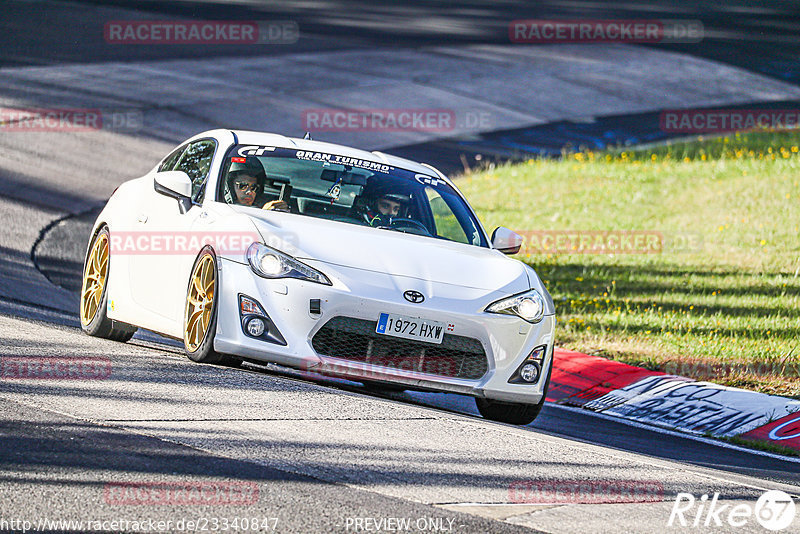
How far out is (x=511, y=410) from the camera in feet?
27.1

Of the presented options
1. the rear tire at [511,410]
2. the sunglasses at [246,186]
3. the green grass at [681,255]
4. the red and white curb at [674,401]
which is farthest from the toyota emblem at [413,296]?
the green grass at [681,255]

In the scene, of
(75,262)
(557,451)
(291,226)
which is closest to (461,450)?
(557,451)

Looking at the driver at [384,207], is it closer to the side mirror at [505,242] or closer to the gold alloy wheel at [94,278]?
the side mirror at [505,242]

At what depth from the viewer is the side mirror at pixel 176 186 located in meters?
8.34

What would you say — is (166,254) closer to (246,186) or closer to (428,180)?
(246,186)

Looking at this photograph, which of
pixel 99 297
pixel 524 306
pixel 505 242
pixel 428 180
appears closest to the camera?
pixel 524 306

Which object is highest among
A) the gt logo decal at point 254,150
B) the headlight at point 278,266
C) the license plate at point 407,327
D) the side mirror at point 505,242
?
the gt logo decal at point 254,150

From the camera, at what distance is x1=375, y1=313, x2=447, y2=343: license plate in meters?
7.46

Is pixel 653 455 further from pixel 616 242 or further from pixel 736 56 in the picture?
pixel 736 56

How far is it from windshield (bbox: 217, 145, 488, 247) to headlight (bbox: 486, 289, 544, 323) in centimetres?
103

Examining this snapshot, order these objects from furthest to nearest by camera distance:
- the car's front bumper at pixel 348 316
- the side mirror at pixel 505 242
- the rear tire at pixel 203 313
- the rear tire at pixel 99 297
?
the rear tire at pixel 99 297
the side mirror at pixel 505 242
the rear tire at pixel 203 313
the car's front bumper at pixel 348 316

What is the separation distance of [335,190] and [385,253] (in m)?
1.02

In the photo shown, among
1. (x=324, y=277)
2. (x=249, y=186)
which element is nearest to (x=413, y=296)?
(x=324, y=277)

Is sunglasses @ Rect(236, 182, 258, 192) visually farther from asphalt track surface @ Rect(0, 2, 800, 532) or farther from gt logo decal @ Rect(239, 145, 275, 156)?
asphalt track surface @ Rect(0, 2, 800, 532)
